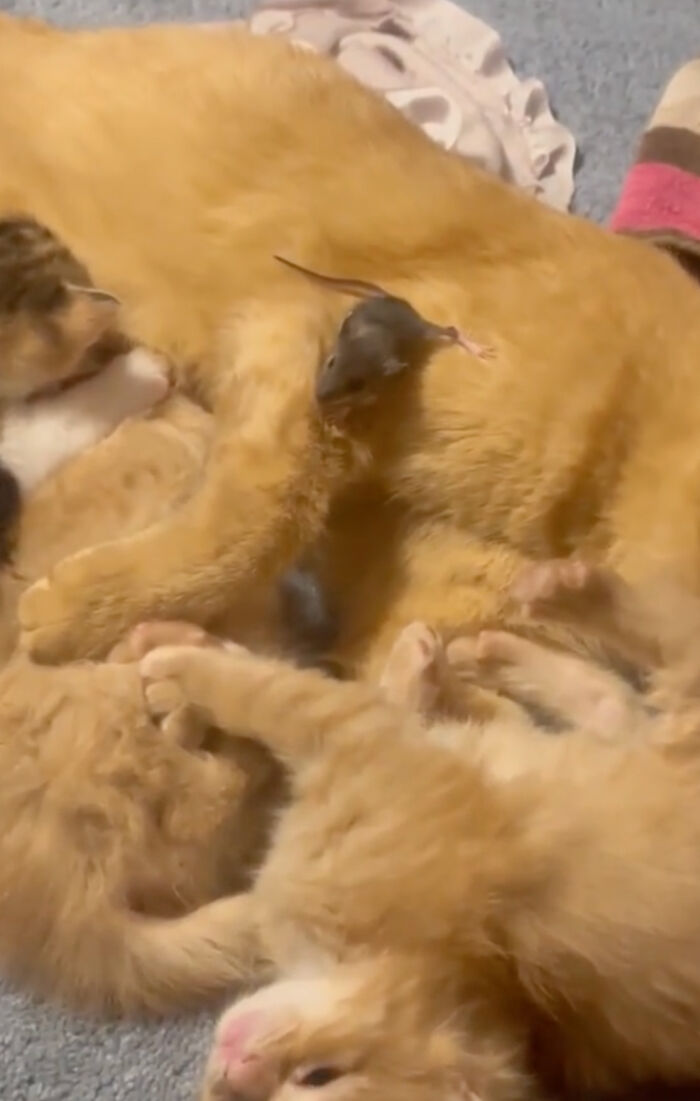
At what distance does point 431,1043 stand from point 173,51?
94 centimetres

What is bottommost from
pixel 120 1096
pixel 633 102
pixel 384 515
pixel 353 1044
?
pixel 120 1096

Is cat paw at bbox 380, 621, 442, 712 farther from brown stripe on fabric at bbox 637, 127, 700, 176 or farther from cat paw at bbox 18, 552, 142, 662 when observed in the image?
brown stripe on fabric at bbox 637, 127, 700, 176

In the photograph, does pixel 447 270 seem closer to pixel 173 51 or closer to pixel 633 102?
pixel 173 51

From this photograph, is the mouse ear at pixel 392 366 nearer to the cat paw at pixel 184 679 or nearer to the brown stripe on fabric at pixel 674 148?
the cat paw at pixel 184 679

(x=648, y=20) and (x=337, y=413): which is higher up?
(x=648, y=20)

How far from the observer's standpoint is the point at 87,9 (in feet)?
5.93

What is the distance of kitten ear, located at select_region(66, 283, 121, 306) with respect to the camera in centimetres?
133

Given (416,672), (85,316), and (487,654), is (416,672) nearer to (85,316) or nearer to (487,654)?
(487,654)

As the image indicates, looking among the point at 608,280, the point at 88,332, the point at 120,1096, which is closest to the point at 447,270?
the point at 608,280

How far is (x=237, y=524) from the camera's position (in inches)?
49.0

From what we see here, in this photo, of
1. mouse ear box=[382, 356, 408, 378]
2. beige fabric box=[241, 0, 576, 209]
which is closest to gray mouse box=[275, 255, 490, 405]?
mouse ear box=[382, 356, 408, 378]

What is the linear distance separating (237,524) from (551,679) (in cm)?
32

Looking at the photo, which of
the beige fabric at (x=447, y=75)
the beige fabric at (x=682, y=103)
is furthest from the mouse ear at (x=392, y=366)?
the beige fabric at (x=682, y=103)

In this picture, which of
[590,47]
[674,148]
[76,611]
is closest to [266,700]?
[76,611]
